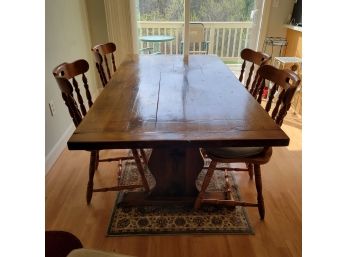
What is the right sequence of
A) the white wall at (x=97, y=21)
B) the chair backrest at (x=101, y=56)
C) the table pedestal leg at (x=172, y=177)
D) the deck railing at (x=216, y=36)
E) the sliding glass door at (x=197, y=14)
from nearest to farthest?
the table pedestal leg at (x=172, y=177)
the chair backrest at (x=101, y=56)
the white wall at (x=97, y=21)
the sliding glass door at (x=197, y=14)
the deck railing at (x=216, y=36)

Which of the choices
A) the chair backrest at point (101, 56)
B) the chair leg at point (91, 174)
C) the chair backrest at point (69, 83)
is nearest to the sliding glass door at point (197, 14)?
the chair backrest at point (101, 56)

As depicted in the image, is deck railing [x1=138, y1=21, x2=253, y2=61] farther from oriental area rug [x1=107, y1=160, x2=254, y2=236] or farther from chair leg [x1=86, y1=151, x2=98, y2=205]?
oriental area rug [x1=107, y1=160, x2=254, y2=236]

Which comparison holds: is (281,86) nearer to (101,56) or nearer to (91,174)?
(91,174)

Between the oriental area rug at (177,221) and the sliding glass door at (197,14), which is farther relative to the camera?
the sliding glass door at (197,14)

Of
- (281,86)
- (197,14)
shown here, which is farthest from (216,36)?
(281,86)

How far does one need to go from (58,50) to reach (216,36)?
3271 mm

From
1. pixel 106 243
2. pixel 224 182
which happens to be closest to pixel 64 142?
pixel 106 243

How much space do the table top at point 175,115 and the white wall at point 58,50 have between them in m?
0.70

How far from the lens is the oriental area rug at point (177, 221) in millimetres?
1484

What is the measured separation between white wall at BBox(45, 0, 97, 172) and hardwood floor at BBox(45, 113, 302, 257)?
24 cm

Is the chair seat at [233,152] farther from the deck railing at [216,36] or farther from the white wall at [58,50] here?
the deck railing at [216,36]

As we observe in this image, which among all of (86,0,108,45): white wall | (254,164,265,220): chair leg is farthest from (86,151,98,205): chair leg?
(86,0,108,45): white wall

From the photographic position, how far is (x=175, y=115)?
1.21 meters
